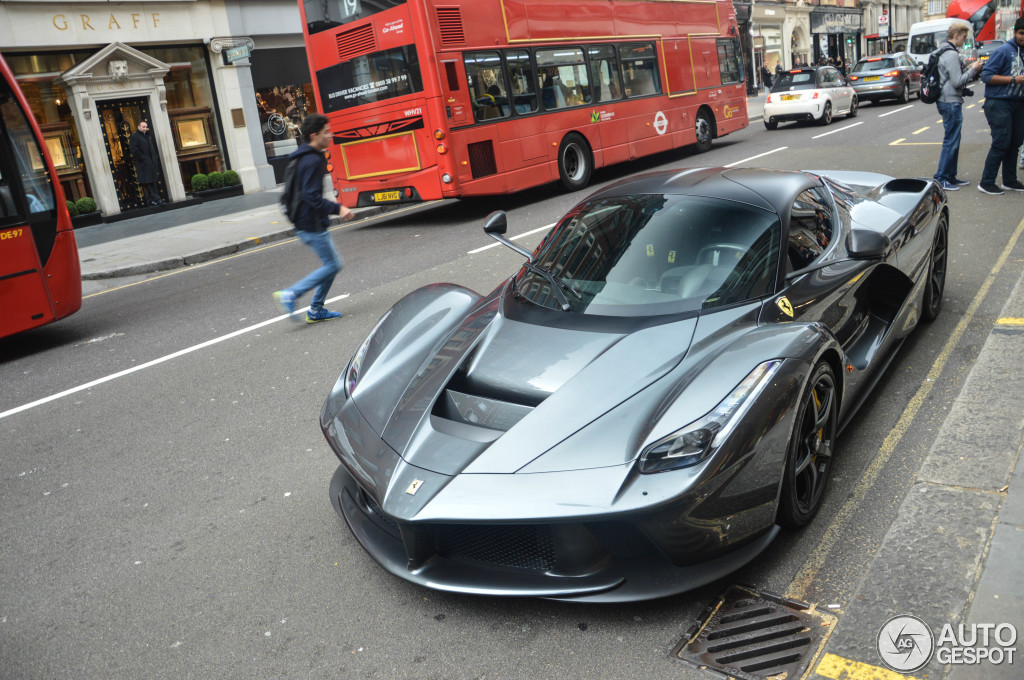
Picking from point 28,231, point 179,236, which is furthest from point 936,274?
point 179,236

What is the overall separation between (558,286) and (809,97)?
64.2 ft

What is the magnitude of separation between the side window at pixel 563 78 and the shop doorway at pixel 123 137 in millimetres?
10340

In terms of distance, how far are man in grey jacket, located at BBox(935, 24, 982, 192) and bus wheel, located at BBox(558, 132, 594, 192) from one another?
599cm

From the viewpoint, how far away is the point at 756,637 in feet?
8.82

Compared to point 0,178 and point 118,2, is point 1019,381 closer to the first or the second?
point 0,178

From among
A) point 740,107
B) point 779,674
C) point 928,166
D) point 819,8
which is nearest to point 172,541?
point 779,674

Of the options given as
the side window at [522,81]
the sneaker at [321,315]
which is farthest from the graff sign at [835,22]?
the sneaker at [321,315]

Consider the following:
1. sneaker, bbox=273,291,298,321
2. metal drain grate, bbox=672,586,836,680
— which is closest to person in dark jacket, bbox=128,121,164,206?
sneaker, bbox=273,291,298,321

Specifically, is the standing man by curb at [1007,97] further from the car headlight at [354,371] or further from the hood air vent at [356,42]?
the car headlight at [354,371]

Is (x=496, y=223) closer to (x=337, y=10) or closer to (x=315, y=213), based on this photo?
(x=315, y=213)

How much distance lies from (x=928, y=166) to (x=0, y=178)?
1148 cm

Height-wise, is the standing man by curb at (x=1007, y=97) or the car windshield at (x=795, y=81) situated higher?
the car windshield at (x=795, y=81)

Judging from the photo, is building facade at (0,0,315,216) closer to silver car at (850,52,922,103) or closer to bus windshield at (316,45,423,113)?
bus windshield at (316,45,423,113)

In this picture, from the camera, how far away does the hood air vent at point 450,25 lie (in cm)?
1191
